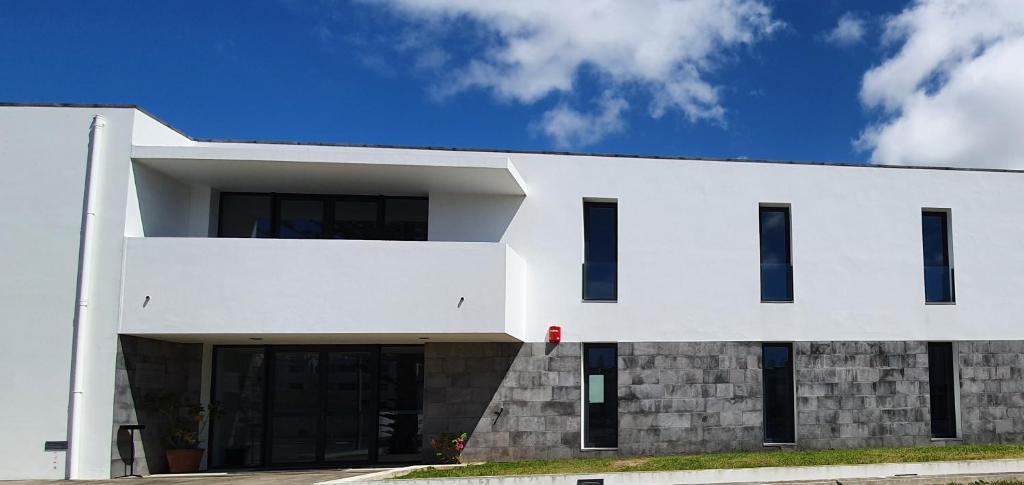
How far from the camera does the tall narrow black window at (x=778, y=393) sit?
1692cm

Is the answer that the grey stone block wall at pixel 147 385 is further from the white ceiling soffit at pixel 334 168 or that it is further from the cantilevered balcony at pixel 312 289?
the white ceiling soffit at pixel 334 168

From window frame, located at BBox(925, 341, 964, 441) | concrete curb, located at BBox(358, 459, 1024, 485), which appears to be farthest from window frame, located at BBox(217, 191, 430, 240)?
window frame, located at BBox(925, 341, 964, 441)

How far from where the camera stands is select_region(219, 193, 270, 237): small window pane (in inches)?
660

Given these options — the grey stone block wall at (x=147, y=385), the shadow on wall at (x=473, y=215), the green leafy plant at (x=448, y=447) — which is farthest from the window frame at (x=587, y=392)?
the grey stone block wall at (x=147, y=385)

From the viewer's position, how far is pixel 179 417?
15.5m

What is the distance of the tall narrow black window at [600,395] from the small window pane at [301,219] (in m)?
5.27

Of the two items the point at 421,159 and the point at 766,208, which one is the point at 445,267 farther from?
the point at 766,208

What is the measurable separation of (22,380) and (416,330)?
18.9 feet

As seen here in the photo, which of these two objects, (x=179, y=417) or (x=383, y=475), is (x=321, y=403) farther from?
(x=383, y=475)

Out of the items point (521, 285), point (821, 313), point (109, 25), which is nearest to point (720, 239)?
point (821, 313)

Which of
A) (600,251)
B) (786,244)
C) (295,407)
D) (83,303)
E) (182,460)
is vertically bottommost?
(182,460)

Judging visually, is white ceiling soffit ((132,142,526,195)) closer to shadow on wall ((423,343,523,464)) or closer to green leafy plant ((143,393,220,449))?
shadow on wall ((423,343,523,464))

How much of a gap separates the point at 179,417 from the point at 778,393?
34.2 ft

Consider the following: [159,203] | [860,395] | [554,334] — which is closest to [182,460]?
[159,203]
